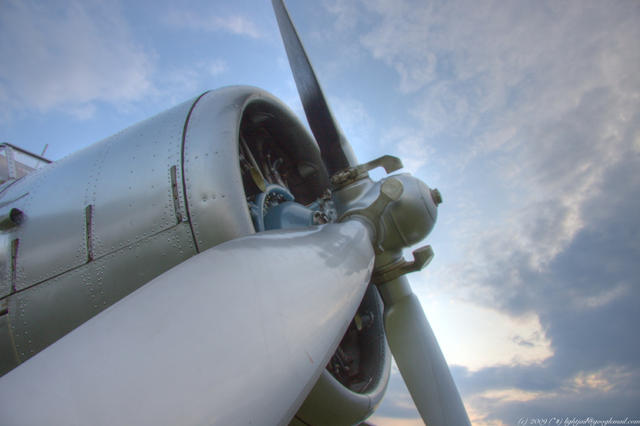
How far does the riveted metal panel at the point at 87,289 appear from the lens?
224cm

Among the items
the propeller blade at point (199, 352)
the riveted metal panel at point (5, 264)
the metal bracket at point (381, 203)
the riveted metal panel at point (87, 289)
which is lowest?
the propeller blade at point (199, 352)

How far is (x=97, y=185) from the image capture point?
2559 mm

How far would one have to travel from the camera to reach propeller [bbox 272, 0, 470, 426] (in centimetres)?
314

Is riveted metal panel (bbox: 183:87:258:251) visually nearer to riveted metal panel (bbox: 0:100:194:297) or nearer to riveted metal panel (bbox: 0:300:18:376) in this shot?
riveted metal panel (bbox: 0:100:194:297)

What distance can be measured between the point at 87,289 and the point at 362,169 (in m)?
2.64

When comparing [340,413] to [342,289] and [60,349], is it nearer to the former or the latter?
[342,289]

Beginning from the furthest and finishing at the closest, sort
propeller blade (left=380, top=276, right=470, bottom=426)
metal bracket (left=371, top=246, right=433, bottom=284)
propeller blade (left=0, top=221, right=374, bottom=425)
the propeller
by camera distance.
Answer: metal bracket (left=371, top=246, right=433, bottom=284)
propeller blade (left=380, top=276, right=470, bottom=426)
the propeller
propeller blade (left=0, top=221, right=374, bottom=425)

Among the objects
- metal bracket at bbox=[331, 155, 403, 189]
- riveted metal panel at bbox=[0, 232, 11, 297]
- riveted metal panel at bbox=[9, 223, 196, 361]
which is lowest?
riveted metal panel at bbox=[9, 223, 196, 361]

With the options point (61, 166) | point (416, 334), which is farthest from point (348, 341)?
point (61, 166)

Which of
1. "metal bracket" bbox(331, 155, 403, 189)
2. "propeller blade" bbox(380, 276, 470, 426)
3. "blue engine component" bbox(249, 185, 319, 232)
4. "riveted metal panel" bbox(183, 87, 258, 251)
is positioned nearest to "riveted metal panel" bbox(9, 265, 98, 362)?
"riveted metal panel" bbox(183, 87, 258, 251)

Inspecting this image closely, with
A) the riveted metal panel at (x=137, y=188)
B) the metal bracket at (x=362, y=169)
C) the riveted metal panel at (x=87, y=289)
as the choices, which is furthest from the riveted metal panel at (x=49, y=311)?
the metal bracket at (x=362, y=169)

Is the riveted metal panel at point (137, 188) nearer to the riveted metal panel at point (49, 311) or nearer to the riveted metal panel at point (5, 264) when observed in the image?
the riveted metal panel at point (49, 311)

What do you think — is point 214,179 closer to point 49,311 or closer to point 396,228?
point 49,311

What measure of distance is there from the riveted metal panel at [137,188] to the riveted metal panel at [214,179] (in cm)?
13
